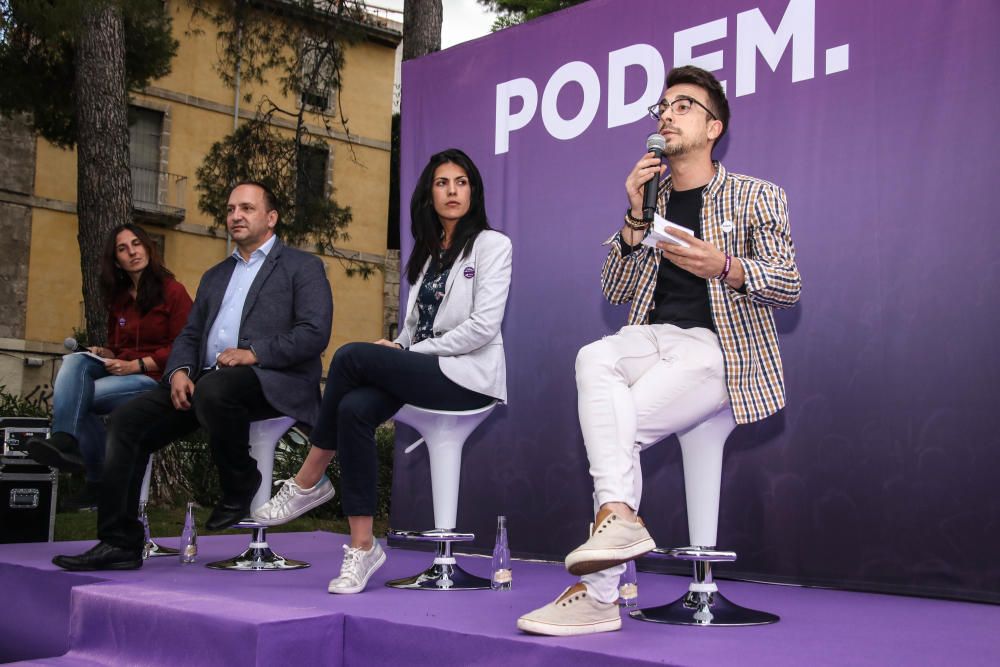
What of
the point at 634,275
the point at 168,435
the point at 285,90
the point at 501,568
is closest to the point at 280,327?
the point at 168,435

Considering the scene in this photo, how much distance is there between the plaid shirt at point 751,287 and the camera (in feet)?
7.76

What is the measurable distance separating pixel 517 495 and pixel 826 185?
6.21 ft

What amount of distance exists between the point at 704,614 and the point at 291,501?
1.50 meters

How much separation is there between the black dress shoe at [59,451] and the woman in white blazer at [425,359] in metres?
0.89

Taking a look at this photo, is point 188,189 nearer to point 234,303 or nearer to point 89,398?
point 89,398

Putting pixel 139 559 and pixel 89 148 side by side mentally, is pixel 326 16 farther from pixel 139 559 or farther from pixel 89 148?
pixel 139 559

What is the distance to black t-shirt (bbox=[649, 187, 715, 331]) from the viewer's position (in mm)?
2547

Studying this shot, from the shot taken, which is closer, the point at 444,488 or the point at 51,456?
the point at 444,488

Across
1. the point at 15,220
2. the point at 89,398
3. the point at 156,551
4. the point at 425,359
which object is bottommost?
the point at 156,551

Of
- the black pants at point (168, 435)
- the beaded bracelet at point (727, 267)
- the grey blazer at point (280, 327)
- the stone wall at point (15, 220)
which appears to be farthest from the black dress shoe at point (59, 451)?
the stone wall at point (15, 220)

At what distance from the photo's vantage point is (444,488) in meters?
3.09

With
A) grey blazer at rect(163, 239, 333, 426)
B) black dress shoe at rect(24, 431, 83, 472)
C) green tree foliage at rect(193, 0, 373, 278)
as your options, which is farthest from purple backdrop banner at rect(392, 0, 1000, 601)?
green tree foliage at rect(193, 0, 373, 278)

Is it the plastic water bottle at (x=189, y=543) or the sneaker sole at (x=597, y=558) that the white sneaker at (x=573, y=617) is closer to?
the sneaker sole at (x=597, y=558)

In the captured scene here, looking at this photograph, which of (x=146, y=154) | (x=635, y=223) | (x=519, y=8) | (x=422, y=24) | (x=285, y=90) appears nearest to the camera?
(x=635, y=223)
